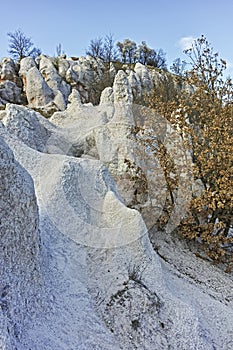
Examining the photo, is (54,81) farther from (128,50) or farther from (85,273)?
(128,50)

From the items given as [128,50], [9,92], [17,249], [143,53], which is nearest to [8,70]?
[9,92]

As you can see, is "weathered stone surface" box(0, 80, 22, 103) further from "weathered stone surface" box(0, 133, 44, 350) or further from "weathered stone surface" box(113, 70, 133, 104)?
"weathered stone surface" box(0, 133, 44, 350)

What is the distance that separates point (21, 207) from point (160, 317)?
5.55 ft

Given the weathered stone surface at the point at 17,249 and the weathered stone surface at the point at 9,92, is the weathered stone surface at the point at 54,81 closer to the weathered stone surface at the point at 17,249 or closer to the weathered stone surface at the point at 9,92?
the weathered stone surface at the point at 9,92

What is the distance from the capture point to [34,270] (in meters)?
3.01

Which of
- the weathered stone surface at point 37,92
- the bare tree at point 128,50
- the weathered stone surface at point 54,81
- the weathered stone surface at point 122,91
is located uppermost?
the bare tree at point 128,50

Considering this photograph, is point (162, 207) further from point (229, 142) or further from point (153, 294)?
point (153, 294)

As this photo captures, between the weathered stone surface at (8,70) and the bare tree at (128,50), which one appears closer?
the weathered stone surface at (8,70)

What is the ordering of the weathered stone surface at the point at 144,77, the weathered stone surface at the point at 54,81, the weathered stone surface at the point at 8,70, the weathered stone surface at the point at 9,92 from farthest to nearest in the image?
1. the weathered stone surface at the point at 144,77
2. the weathered stone surface at the point at 8,70
3. the weathered stone surface at the point at 54,81
4. the weathered stone surface at the point at 9,92

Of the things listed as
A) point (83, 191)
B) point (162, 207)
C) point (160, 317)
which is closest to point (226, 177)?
point (162, 207)

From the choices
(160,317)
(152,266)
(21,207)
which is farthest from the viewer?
(152,266)

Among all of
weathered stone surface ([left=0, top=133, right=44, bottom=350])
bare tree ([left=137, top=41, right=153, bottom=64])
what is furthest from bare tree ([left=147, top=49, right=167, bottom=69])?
weathered stone surface ([left=0, top=133, right=44, bottom=350])

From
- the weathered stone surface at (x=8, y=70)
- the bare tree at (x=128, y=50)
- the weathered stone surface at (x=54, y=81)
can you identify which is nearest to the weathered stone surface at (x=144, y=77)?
the weathered stone surface at (x=54, y=81)

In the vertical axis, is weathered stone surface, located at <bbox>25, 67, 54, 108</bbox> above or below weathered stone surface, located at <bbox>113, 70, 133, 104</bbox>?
above
